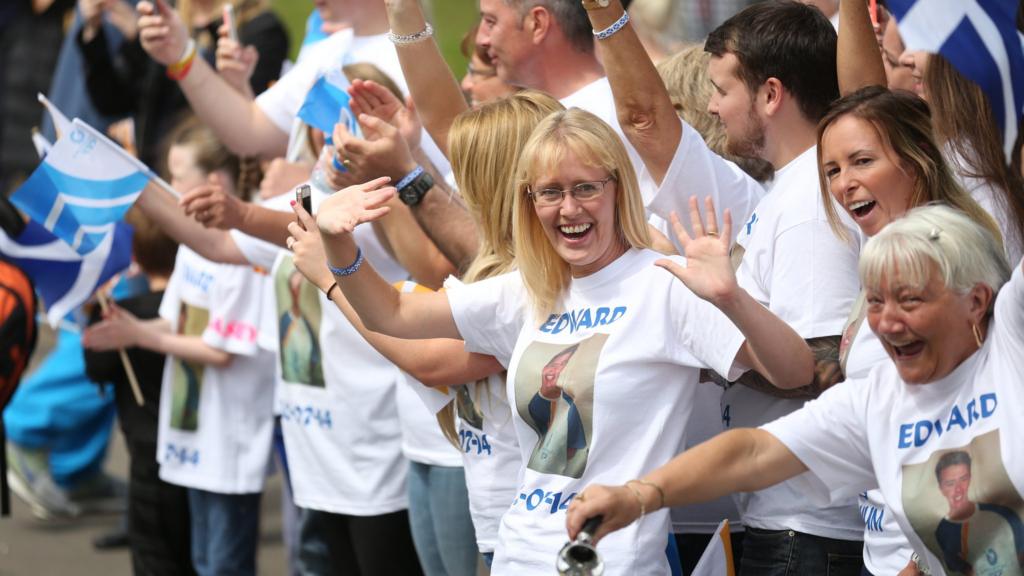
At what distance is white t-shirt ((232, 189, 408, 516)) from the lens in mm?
5125

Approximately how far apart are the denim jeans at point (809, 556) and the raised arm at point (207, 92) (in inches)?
122

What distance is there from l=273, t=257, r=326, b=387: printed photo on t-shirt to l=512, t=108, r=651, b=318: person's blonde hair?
1685mm

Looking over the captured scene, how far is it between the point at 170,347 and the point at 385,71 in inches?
58.0

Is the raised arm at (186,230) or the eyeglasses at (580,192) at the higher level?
the eyeglasses at (580,192)

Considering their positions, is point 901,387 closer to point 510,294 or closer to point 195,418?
point 510,294

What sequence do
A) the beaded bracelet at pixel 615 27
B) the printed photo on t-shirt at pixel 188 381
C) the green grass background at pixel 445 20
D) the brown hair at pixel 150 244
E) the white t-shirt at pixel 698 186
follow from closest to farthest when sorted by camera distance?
the beaded bracelet at pixel 615 27 < the white t-shirt at pixel 698 186 < the printed photo on t-shirt at pixel 188 381 < the brown hair at pixel 150 244 < the green grass background at pixel 445 20

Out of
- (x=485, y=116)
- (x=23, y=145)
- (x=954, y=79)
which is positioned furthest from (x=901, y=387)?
(x=23, y=145)

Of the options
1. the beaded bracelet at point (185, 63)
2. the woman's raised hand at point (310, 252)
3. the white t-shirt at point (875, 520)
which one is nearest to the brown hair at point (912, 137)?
the white t-shirt at point (875, 520)

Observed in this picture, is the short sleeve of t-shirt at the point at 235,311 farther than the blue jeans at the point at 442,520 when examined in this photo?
Yes

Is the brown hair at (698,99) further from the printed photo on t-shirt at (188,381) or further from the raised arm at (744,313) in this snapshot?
the printed photo on t-shirt at (188,381)

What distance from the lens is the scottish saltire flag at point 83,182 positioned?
5438mm

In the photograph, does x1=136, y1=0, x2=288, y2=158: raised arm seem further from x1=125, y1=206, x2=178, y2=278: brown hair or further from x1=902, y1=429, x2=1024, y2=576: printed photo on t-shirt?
x1=902, y1=429, x2=1024, y2=576: printed photo on t-shirt

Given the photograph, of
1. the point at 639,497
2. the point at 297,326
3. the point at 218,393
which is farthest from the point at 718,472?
the point at 218,393

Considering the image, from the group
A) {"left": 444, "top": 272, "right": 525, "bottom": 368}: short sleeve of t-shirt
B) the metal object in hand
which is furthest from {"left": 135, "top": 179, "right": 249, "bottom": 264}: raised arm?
the metal object in hand
